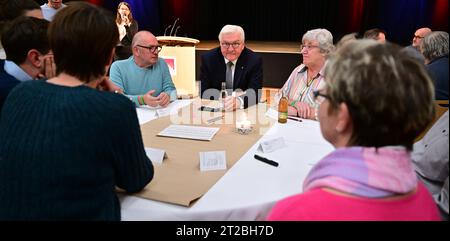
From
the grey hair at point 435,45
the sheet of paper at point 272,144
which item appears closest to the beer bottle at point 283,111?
the sheet of paper at point 272,144

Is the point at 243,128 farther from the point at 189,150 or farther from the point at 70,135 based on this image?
the point at 70,135

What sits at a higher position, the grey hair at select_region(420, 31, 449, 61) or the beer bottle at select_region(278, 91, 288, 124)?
the grey hair at select_region(420, 31, 449, 61)

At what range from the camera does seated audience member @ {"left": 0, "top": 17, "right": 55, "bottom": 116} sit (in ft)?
5.42

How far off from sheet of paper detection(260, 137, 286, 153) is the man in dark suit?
1329mm

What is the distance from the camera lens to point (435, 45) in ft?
11.9

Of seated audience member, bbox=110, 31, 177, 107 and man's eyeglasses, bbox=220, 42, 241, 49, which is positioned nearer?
seated audience member, bbox=110, 31, 177, 107

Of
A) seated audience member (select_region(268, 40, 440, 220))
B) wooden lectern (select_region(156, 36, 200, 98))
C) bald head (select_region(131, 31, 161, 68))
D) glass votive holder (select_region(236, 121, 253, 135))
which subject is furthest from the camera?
wooden lectern (select_region(156, 36, 200, 98))

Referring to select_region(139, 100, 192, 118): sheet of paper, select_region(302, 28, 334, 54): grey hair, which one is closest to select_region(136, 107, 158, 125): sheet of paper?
select_region(139, 100, 192, 118): sheet of paper

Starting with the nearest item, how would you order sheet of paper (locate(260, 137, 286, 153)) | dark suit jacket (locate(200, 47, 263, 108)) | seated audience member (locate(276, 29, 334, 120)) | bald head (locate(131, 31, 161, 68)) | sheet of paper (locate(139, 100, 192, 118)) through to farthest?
sheet of paper (locate(260, 137, 286, 153))
sheet of paper (locate(139, 100, 192, 118))
seated audience member (locate(276, 29, 334, 120))
bald head (locate(131, 31, 161, 68))
dark suit jacket (locate(200, 47, 263, 108))

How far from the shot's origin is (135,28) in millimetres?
6051

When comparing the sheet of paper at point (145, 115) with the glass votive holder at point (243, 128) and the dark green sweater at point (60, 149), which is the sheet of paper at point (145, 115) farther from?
the dark green sweater at point (60, 149)

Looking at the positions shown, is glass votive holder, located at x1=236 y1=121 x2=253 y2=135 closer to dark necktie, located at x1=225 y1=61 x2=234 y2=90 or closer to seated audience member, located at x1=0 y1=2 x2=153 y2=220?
seated audience member, located at x1=0 y1=2 x2=153 y2=220

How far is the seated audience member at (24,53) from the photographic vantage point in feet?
5.42
